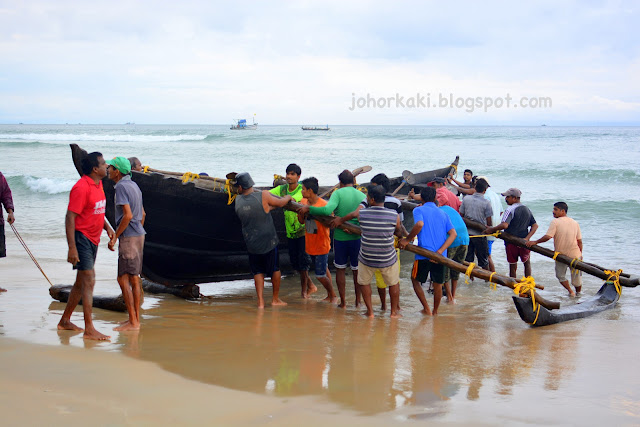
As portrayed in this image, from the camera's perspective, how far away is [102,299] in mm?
6273

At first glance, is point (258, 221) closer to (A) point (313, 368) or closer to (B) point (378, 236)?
(B) point (378, 236)

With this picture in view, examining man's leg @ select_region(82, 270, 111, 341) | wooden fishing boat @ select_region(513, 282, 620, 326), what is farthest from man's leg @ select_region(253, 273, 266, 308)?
wooden fishing boat @ select_region(513, 282, 620, 326)

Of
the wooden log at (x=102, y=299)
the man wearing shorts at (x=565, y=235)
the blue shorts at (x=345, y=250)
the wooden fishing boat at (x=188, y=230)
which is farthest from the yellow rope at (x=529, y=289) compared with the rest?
the wooden log at (x=102, y=299)

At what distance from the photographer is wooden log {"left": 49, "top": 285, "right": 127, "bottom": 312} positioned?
6.14 m

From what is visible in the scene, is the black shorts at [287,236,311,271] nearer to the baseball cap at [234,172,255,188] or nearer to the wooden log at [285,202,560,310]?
the wooden log at [285,202,560,310]

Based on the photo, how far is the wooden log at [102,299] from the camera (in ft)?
20.2

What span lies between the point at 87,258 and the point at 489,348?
3.67 metres

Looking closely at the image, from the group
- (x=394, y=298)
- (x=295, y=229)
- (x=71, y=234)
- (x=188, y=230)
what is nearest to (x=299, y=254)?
(x=295, y=229)

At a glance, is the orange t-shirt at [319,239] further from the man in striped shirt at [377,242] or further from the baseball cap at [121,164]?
the baseball cap at [121,164]

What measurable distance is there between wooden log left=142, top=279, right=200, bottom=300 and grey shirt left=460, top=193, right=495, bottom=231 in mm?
4008

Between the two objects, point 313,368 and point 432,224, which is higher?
point 432,224

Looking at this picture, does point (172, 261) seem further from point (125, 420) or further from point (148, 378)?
point (125, 420)

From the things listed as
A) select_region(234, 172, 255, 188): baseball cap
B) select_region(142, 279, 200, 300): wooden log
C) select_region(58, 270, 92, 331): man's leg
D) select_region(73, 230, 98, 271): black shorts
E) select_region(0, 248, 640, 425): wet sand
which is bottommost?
select_region(142, 279, 200, 300): wooden log

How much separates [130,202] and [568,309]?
4.92m
